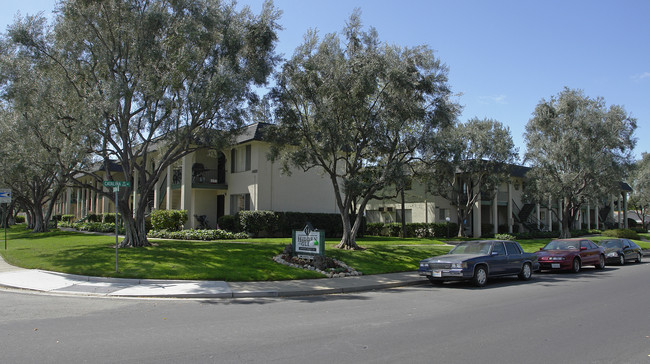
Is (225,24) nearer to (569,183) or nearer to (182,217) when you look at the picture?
(182,217)

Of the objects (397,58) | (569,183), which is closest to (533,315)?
(397,58)

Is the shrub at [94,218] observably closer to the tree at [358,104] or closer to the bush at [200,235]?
the bush at [200,235]

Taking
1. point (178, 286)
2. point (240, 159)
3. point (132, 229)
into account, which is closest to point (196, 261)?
point (178, 286)

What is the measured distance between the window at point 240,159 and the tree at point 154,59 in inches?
397

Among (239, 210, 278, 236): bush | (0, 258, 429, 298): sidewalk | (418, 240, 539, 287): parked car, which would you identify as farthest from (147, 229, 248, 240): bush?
(418, 240, 539, 287): parked car

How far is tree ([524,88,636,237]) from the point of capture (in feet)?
104

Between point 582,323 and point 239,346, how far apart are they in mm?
6059

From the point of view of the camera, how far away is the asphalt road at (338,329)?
19.8 ft

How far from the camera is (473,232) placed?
3750 centimetres

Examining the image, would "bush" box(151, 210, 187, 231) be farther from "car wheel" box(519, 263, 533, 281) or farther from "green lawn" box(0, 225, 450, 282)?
"car wheel" box(519, 263, 533, 281)

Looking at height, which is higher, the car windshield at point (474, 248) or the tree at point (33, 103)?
the tree at point (33, 103)

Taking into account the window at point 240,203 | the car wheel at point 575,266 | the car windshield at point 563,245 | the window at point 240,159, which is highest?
the window at point 240,159

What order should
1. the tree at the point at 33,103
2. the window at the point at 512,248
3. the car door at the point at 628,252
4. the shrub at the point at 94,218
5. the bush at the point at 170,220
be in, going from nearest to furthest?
the window at the point at 512,248, the tree at the point at 33,103, the car door at the point at 628,252, the bush at the point at 170,220, the shrub at the point at 94,218

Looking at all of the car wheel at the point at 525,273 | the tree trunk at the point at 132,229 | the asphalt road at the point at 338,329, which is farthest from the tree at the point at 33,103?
the car wheel at the point at 525,273
